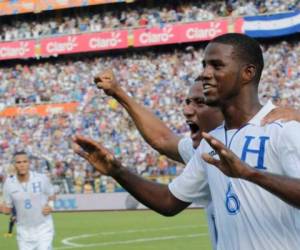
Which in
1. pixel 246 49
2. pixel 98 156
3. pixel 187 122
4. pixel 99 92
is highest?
pixel 99 92

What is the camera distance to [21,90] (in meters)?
46.6

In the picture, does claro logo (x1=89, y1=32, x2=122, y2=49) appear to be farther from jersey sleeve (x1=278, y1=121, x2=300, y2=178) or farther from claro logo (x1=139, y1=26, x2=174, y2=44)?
jersey sleeve (x1=278, y1=121, x2=300, y2=178)

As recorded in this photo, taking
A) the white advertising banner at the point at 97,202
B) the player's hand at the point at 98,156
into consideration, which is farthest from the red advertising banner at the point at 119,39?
the player's hand at the point at 98,156

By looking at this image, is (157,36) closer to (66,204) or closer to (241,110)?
(66,204)

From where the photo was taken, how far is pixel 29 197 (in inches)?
530

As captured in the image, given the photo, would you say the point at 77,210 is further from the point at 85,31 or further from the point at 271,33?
the point at 85,31

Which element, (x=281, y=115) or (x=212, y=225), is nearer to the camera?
(x=281, y=115)

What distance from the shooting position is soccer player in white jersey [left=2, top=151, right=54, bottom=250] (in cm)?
1299

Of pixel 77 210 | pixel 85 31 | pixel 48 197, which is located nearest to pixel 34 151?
pixel 77 210

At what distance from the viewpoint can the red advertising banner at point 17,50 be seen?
48719 millimetres

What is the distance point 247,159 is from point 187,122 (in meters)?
1.71

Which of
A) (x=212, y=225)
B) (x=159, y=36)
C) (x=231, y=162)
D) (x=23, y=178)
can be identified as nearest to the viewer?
(x=231, y=162)

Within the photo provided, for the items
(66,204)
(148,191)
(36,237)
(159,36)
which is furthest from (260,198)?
(159,36)

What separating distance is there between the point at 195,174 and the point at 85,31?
44.2 meters
